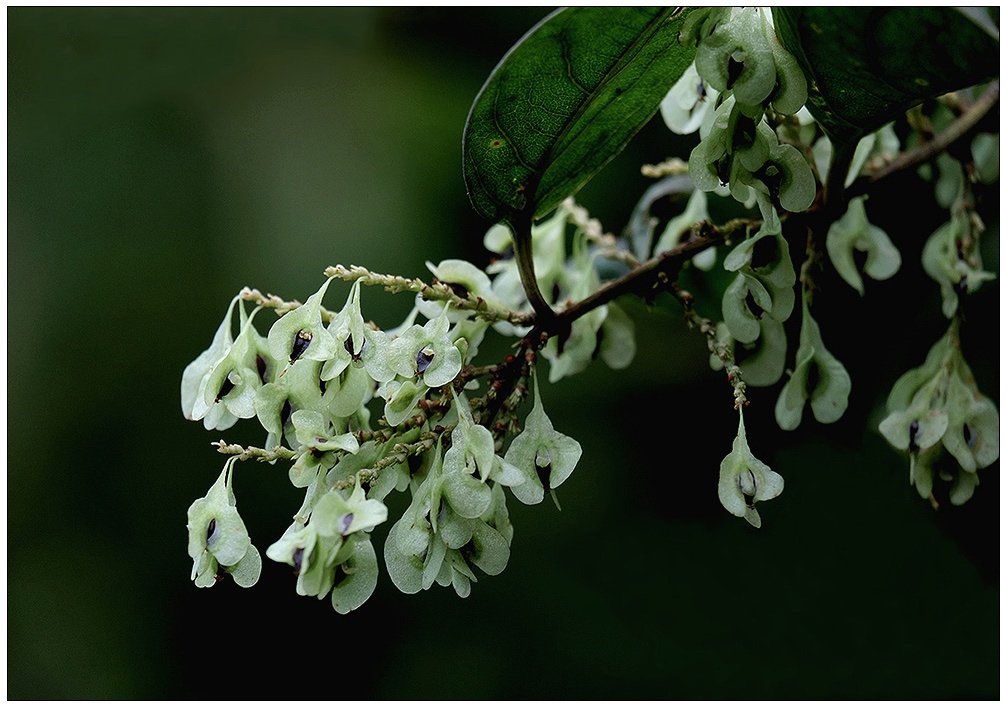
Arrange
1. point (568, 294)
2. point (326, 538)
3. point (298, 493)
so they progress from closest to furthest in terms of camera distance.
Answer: point (326, 538)
point (568, 294)
point (298, 493)

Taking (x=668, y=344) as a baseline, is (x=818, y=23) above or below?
above

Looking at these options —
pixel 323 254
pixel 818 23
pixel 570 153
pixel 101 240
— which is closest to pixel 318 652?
pixel 323 254

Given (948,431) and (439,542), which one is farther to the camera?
(948,431)

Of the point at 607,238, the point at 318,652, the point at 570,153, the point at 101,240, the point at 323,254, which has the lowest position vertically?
the point at 318,652

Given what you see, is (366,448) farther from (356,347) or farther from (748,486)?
(748,486)

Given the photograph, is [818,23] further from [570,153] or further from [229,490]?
[229,490]

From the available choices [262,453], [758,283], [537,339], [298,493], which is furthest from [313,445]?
[298,493]

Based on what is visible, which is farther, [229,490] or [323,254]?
[323,254]
